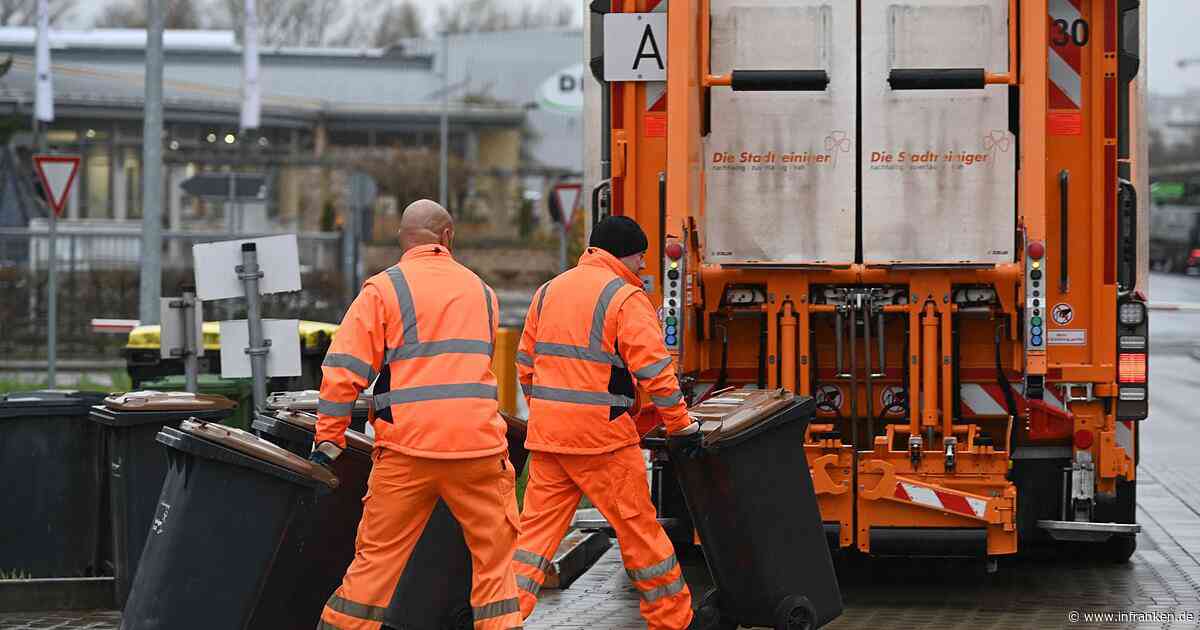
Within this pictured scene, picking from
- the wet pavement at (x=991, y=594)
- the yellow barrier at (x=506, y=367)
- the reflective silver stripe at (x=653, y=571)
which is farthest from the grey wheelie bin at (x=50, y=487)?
the yellow barrier at (x=506, y=367)

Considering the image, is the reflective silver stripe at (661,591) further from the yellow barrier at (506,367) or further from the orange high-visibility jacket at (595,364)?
the yellow barrier at (506,367)

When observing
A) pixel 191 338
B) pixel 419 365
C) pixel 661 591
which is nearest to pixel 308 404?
pixel 419 365

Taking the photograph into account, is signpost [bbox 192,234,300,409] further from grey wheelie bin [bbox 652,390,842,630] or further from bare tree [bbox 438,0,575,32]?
bare tree [bbox 438,0,575,32]

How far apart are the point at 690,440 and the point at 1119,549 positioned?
3.76m

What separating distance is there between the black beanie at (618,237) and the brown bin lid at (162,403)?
1972 mm

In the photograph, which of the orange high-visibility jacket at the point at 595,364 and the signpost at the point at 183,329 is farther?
the signpost at the point at 183,329

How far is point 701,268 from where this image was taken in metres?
8.62

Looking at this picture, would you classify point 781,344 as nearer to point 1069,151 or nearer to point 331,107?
point 1069,151

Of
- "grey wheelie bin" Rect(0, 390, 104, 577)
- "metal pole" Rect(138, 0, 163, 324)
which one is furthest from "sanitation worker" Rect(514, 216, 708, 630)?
"metal pole" Rect(138, 0, 163, 324)

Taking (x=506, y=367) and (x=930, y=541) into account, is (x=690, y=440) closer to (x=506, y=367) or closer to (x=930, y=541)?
(x=930, y=541)

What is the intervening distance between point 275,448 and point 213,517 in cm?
31

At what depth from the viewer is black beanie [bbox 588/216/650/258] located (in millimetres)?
7289

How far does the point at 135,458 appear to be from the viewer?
809 cm

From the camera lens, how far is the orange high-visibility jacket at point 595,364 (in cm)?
699
